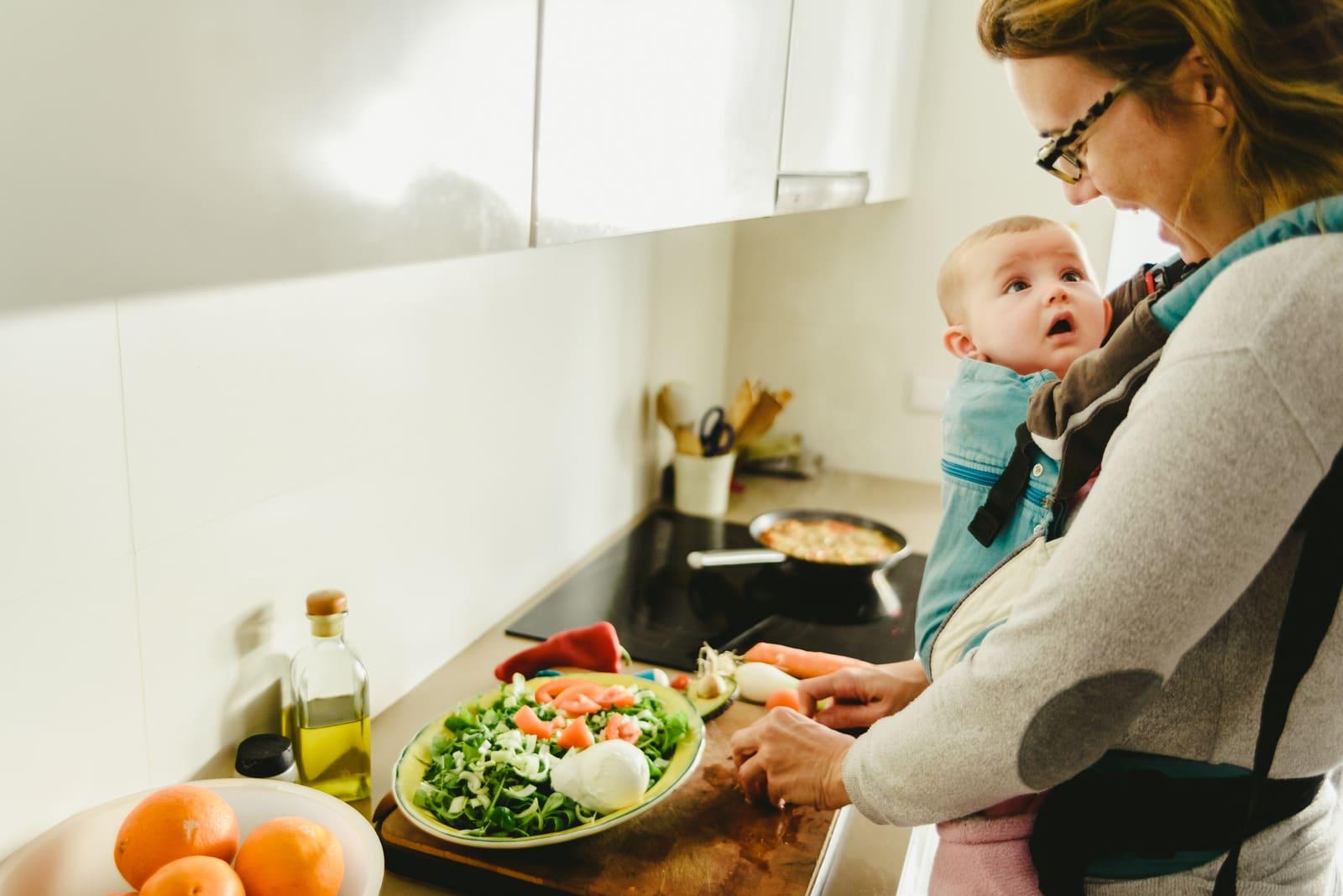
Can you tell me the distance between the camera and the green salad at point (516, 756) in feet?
3.76

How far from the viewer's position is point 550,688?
1.43m

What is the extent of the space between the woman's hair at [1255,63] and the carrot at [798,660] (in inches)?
36.8

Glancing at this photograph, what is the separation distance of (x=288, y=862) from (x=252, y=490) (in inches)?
17.0

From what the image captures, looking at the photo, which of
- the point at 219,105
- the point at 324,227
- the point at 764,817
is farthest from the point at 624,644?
the point at 219,105

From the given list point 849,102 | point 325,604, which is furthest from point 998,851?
point 849,102

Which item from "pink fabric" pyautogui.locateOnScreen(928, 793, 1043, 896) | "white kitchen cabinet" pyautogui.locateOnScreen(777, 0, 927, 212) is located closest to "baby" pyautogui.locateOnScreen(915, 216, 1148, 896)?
"pink fabric" pyautogui.locateOnScreen(928, 793, 1043, 896)

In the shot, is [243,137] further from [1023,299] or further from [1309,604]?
[1023,299]

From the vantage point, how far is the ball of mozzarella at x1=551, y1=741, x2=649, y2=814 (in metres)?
1.16

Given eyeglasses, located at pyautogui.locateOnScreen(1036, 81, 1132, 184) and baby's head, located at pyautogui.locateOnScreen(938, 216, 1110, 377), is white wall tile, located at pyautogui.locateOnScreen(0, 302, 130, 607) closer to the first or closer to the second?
eyeglasses, located at pyautogui.locateOnScreen(1036, 81, 1132, 184)

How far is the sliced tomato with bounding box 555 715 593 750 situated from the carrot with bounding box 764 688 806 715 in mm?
286

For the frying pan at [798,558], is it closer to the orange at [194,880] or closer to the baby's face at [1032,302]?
the baby's face at [1032,302]

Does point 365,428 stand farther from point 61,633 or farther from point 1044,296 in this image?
point 1044,296

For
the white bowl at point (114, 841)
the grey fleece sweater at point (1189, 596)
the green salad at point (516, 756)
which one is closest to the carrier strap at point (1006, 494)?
the grey fleece sweater at point (1189, 596)

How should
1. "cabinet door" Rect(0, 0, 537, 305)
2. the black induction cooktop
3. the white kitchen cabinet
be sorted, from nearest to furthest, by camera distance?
"cabinet door" Rect(0, 0, 537, 305) → the white kitchen cabinet → the black induction cooktop
